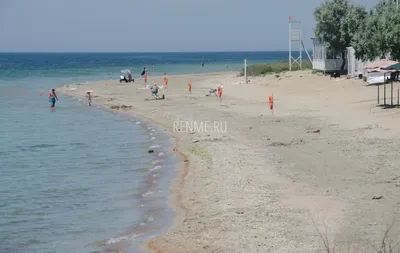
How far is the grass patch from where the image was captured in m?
17.7

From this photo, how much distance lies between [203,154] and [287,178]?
4.62 meters

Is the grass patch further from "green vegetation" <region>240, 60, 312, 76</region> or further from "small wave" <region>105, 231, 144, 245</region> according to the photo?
"green vegetation" <region>240, 60, 312, 76</region>

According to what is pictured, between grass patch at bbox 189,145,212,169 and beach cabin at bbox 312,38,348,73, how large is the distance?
24332 mm

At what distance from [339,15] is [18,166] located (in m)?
29.4

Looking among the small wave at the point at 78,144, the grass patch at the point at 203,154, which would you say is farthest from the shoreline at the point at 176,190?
the small wave at the point at 78,144

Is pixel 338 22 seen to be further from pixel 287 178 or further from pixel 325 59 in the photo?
pixel 287 178

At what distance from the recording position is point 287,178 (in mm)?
14945

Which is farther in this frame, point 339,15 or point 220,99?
point 339,15

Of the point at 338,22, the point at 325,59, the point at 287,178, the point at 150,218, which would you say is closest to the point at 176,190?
the point at 150,218

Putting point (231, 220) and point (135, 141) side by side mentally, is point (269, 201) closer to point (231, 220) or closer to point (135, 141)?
point (231, 220)

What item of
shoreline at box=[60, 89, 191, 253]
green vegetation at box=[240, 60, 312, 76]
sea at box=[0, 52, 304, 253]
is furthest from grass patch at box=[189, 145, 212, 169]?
green vegetation at box=[240, 60, 312, 76]

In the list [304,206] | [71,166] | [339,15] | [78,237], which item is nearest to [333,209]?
[304,206]

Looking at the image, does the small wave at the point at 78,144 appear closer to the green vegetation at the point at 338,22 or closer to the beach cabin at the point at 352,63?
the beach cabin at the point at 352,63

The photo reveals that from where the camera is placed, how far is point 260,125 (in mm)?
24500
